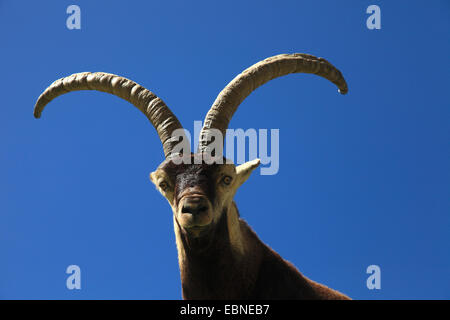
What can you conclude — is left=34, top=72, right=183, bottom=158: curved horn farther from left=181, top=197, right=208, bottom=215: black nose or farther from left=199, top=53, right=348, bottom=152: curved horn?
left=181, top=197, right=208, bottom=215: black nose

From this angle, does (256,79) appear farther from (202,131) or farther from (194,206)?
(194,206)

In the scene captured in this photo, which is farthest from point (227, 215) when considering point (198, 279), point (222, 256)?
point (198, 279)

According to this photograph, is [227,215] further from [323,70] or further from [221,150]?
[323,70]

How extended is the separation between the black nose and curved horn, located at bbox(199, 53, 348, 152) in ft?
4.64

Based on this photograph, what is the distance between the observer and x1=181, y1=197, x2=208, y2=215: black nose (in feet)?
18.2

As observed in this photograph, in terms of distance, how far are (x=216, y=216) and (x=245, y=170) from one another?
39.5 inches

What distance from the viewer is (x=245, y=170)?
6766 mm

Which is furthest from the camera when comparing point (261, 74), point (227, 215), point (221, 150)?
point (261, 74)

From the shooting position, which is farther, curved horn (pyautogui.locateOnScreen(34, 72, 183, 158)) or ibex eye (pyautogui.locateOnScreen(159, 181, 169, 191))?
curved horn (pyautogui.locateOnScreen(34, 72, 183, 158))

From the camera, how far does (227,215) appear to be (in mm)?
6422

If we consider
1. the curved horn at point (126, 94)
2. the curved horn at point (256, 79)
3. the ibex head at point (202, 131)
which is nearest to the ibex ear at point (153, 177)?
the ibex head at point (202, 131)

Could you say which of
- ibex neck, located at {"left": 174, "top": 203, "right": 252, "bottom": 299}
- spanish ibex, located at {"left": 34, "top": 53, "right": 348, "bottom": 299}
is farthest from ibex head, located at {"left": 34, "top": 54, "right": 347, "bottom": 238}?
ibex neck, located at {"left": 174, "top": 203, "right": 252, "bottom": 299}

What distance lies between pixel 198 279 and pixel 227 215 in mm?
962
